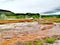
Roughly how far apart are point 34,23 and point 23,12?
1.12 ft

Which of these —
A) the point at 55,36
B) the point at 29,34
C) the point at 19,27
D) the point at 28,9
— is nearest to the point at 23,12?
the point at 28,9

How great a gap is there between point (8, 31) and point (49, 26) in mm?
840

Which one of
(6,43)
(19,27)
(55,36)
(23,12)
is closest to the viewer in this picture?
(6,43)

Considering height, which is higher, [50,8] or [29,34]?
[50,8]

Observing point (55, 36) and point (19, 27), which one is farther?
point (19, 27)

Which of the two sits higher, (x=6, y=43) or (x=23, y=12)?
(x=23, y=12)

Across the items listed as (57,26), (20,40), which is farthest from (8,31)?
(57,26)

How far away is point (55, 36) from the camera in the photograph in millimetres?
3350

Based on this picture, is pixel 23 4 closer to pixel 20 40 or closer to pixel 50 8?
pixel 50 8

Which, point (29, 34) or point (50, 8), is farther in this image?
point (50, 8)

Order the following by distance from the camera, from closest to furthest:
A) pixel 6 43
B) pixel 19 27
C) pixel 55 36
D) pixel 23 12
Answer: pixel 6 43, pixel 55 36, pixel 19 27, pixel 23 12

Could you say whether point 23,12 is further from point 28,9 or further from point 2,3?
point 2,3

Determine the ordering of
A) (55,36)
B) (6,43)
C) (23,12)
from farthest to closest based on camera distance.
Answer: (23,12) → (55,36) → (6,43)

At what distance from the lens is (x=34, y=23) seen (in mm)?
3818
